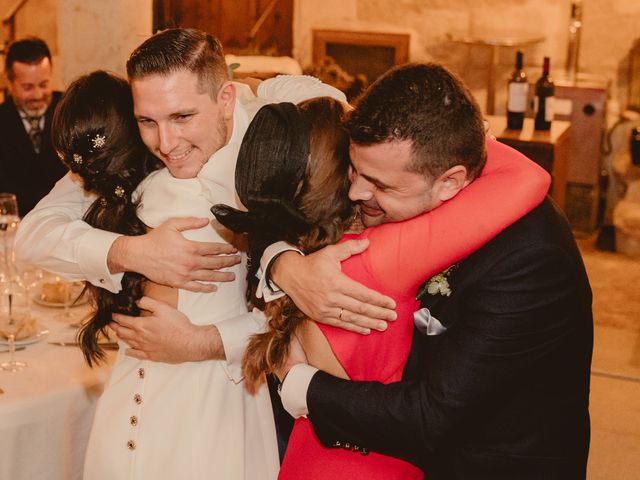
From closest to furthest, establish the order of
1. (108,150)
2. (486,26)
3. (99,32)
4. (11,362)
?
(108,150) < (11,362) < (99,32) < (486,26)

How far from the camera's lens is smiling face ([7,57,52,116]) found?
4.47m

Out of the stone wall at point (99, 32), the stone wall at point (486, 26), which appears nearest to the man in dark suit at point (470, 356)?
the stone wall at point (99, 32)

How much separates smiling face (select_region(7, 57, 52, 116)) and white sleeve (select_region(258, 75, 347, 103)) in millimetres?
2425

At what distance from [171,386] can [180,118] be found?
598mm

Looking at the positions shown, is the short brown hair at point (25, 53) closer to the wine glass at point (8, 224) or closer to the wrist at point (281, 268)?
A: the wine glass at point (8, 224)

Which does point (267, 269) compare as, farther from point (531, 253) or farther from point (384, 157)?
point (531, 253)

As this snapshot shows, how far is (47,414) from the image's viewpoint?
2.35m

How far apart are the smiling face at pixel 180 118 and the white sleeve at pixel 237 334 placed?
0.34 meters

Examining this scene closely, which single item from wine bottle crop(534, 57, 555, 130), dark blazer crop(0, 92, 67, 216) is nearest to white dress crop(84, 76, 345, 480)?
dark blazer crop(0, 92, 67, 216)

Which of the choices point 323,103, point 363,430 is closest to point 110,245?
point 323,103

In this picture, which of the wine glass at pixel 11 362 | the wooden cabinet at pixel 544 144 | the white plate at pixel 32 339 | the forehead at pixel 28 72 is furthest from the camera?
the wooden cabinet at pixel 544 144

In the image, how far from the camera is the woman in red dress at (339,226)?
1.63 meters

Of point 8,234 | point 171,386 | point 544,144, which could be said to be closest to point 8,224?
point 8,234

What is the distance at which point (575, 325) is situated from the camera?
5.61 ft
